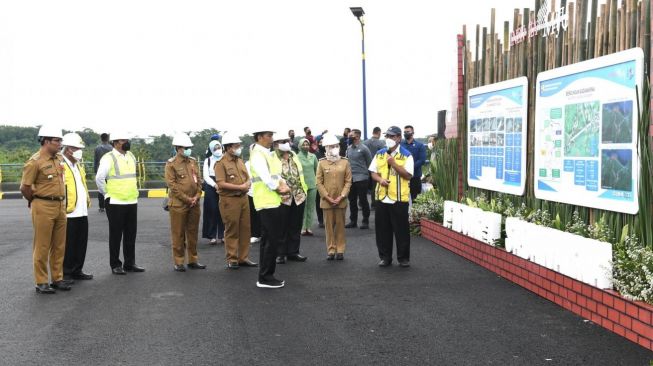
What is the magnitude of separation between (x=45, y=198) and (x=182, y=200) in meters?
2.03

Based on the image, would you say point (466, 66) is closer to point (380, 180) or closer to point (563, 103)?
point (380, 180)

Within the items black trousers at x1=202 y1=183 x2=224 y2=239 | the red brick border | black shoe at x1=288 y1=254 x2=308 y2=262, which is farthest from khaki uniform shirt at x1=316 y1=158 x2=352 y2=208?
black trousers at x1=202 y1=183 x2=224 y2=239

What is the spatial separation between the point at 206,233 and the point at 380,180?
14.1 feet

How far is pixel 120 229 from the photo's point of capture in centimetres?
1041

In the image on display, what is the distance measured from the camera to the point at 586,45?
852 cm

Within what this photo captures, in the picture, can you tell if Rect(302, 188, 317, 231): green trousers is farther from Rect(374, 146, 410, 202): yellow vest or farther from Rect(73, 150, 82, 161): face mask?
Rect(73, 150, 82, 161): face mask

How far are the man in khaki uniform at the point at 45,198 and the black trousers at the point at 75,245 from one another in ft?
2.15

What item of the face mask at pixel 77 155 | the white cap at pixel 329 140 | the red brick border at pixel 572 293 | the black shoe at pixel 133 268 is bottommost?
the black shoe at pixel 133 268

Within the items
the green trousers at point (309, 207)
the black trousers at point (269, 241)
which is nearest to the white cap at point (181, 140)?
the black trousers at point (269, 241)

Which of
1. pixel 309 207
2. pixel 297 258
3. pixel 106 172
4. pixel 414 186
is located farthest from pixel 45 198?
pixel 414 186

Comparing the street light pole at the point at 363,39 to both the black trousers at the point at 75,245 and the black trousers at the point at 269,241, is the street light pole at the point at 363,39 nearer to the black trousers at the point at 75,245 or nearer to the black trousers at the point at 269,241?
the black trousers at the point at 75,245

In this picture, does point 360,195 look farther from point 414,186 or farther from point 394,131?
point 394,131

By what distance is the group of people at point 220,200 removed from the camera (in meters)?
9.05

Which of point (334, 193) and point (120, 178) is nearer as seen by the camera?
point (120, 178)
